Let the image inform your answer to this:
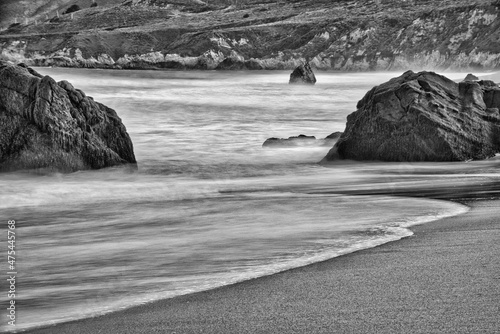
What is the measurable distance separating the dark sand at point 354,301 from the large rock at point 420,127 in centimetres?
634

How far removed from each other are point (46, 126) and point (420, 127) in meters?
5.13

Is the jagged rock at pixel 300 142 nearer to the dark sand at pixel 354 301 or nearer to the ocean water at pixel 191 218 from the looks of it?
the ocean water at pixel 191 218

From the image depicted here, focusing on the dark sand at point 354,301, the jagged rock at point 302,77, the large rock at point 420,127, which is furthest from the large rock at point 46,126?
the jagged rock at point 302,77

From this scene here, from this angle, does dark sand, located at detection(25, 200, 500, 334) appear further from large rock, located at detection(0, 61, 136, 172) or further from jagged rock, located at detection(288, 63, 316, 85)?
jagged rock, located at detection(288, 63, 316, 85)

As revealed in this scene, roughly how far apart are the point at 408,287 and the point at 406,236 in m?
1.52

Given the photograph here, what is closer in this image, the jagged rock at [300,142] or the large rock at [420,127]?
the large rock at [420,127]

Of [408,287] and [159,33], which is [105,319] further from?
[159,33]

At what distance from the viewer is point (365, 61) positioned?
73625 millimetres

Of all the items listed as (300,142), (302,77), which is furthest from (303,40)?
(300,142)

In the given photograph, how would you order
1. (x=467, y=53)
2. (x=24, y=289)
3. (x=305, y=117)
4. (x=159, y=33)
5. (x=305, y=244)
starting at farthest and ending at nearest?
(x=159, y=33)
(x=467, y=53)
(x=305, y=117)
(x=305, y=244)
(x=24, y=289)

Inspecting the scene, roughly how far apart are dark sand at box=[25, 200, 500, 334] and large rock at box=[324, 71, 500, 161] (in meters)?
6.34

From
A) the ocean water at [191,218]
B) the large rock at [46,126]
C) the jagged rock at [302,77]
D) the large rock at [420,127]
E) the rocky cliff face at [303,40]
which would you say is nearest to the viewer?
the ocean water at [191,218]

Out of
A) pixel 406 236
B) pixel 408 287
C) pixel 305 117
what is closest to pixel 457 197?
pixel 406 236

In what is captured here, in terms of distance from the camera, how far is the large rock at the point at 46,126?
10656 millimetres
